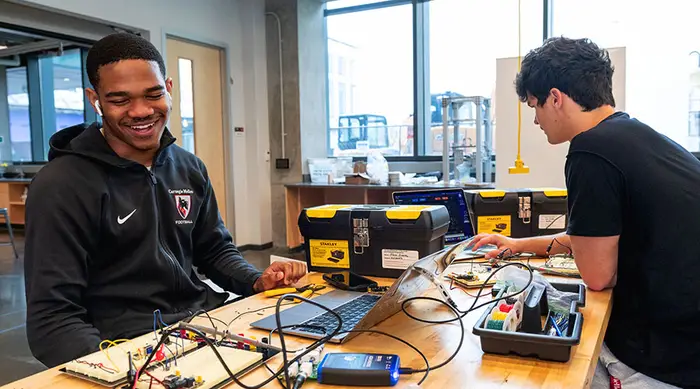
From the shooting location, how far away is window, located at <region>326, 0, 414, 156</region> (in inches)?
220

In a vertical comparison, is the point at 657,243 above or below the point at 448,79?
below

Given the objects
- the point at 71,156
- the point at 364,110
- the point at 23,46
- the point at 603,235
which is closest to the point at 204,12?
the point at 364,110

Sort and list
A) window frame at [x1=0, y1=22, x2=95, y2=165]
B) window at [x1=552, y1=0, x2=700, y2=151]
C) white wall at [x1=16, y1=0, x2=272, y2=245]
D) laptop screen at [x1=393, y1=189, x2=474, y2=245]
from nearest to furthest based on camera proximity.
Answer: laptop screen at [x1=393, y1=189, x2=474, y2=245] → window at [x1=552, y1=0, x2=700, y2=151] → white wall at [x1=16, y1=0, x2=272, y2=245] → window frame at [x1=0, y1=22, x2=95, y2=165]

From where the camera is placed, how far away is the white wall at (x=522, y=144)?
12.3 ft

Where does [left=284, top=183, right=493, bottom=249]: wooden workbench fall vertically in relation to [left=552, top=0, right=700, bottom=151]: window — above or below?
below

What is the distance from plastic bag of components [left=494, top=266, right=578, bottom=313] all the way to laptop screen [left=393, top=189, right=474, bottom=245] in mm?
452

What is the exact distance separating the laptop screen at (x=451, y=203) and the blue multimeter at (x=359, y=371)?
1.08 meters

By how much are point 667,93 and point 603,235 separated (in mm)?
3642

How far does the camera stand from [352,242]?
158 cm

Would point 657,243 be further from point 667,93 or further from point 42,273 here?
point 667,93

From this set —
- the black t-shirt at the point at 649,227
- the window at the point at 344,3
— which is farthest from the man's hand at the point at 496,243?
the window at the point at 344,3

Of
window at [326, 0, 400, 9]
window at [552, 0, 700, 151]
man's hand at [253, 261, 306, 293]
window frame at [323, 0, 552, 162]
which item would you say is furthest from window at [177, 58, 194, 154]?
man's hand at [253, 261, 306, 293]

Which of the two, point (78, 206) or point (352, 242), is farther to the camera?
point (352, 242)

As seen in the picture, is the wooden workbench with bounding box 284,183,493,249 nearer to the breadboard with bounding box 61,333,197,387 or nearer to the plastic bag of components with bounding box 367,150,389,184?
the plastic bag of components with bounding box 367,150,389,184
